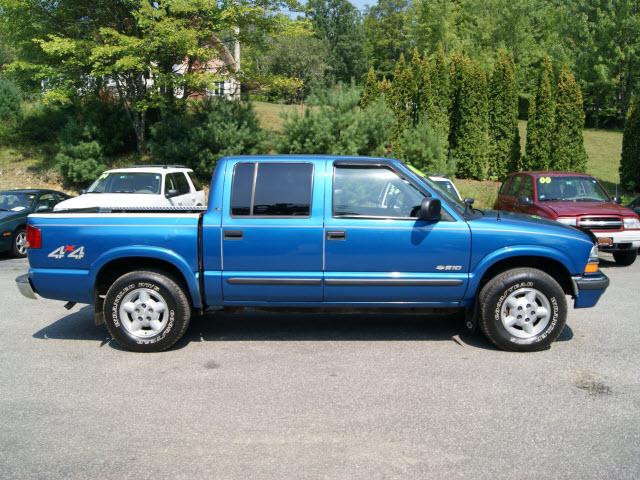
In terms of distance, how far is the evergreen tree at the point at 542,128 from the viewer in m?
21.2

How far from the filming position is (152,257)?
564cm

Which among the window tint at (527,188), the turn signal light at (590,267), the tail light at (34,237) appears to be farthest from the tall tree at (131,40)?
the turn signal light at (590,267)

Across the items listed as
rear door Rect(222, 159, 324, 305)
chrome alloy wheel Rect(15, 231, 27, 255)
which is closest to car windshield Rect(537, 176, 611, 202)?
rear door Rect(222, 159, 324, 305)

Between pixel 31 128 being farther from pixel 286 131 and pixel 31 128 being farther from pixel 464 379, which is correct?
pixel 464 379

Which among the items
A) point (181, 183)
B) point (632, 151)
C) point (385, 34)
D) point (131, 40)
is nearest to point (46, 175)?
point (131, 40)

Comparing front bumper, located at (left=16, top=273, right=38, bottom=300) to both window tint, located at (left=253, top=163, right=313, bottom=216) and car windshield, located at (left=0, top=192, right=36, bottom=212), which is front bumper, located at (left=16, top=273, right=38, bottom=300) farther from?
car windshield, located at (left=0, top=192, right=36, bottom=212)

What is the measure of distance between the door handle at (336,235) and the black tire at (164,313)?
158cm

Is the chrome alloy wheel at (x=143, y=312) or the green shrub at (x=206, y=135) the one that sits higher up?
the green shrub at (x=206, y=135)

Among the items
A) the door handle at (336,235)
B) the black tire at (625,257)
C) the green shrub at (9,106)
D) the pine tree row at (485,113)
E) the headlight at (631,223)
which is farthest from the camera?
the green shrub at (9,106)

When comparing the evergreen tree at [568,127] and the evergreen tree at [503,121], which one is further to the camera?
the evergreen tree at [503,121]

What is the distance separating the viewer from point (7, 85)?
84.9ft

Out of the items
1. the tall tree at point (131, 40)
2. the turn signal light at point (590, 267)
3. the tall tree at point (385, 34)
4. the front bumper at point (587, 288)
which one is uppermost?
the tall tree at point (385, 34)

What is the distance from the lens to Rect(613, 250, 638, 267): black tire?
11258 mm

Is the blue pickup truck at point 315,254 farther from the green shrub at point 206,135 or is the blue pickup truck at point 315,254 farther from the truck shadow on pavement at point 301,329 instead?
the green shrub at point 206,135
